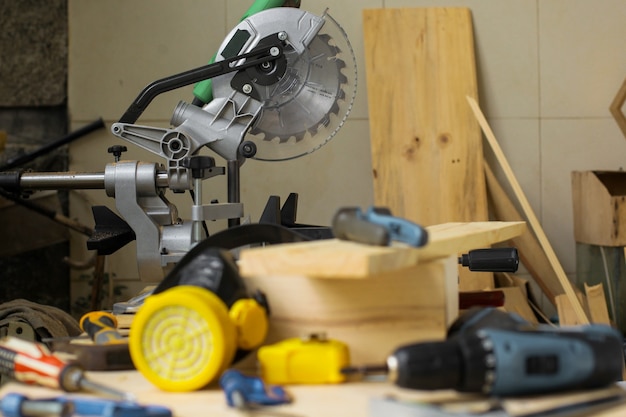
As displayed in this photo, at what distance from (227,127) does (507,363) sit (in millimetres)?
1036

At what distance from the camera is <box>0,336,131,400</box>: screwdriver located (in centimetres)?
83

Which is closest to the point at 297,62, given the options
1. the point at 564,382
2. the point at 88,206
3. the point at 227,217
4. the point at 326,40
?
the point at 326,40

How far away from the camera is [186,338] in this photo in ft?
2.75

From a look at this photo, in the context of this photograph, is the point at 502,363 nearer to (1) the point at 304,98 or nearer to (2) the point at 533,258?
(1) the point at 304,98

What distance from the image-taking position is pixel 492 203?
2887 mm

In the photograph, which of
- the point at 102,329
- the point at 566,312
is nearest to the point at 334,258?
the point at 102,329

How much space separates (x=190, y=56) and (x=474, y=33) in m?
1.04

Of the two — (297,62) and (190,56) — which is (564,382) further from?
(190,56)

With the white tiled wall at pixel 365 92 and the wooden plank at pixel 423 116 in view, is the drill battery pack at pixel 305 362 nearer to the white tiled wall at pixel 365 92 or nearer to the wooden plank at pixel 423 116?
the wooden plank at pixel 423 116

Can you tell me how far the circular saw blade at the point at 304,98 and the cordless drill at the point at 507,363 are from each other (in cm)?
99

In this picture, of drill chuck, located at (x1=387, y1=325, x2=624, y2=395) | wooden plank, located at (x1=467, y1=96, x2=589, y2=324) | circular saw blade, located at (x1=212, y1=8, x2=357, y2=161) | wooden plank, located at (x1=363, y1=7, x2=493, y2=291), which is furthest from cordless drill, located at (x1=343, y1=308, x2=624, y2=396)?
wooden plank, located at (x1=363, y1=7, x2=493, y2=291)

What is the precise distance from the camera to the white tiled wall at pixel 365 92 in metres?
2.94

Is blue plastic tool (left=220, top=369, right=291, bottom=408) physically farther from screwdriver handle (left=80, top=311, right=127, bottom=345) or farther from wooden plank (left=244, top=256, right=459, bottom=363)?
screwdriver handle (left=80, top=311, right=127, bottom=345)

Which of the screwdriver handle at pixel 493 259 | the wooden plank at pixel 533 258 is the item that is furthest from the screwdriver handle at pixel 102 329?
the wooden plank at pixel 533 258
